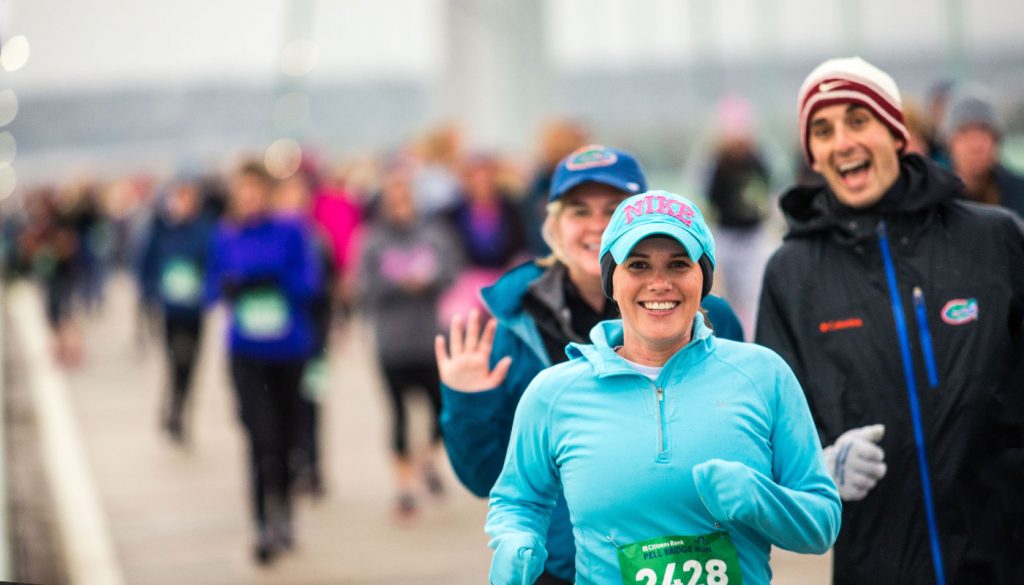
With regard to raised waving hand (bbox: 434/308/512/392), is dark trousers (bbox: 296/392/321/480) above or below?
below

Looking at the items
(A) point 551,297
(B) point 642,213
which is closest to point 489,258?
(A) point 551,297

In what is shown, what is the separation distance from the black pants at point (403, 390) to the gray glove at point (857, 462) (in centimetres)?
537

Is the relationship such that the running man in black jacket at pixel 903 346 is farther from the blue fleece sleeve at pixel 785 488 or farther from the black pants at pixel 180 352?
the black pants at pixel 180 352

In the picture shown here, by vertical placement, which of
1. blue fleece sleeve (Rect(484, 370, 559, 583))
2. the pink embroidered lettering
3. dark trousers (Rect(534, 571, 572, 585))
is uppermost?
the pink embroidered lettering

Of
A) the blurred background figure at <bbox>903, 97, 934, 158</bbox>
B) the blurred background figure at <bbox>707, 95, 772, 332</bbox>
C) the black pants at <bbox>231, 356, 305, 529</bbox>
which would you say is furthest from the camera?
the blurred background figure at <bbox>707, 95, 772, 332</bbox>

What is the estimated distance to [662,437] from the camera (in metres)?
2.71

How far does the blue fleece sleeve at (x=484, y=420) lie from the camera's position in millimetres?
3732

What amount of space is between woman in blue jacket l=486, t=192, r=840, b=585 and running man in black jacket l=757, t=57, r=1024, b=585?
704mm

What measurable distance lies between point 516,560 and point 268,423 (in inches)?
213

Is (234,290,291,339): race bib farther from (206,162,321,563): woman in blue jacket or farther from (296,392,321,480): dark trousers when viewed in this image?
(296,392,321,480): dark trousers

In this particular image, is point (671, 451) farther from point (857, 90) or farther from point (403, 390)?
point (403, 390)

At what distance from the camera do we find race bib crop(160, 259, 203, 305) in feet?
37.4

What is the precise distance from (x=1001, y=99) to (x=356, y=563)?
21.1 feet

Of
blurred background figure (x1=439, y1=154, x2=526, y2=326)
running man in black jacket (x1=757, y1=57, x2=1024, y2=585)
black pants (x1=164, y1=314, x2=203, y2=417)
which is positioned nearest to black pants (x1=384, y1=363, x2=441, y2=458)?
blurred background figure (x1=439, y1=154, x2=526, y2=326)
